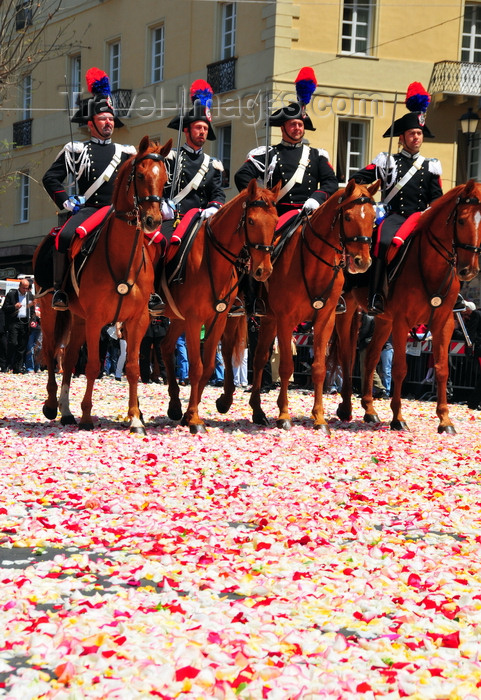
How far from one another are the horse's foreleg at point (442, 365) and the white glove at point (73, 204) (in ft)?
14.1

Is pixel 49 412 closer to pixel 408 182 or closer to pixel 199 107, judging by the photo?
pixel 199 107

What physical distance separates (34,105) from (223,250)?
106 feet

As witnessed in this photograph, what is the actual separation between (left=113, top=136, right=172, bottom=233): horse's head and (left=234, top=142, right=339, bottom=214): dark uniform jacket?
87.0 inches

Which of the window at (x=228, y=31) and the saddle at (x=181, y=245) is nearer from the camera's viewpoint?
the saddle at (x=181, y=245)

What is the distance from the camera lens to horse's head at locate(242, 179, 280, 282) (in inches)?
428

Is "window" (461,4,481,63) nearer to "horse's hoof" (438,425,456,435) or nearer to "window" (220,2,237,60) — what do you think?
"window" (220,2,237,60)

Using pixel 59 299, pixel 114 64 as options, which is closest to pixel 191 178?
pixel 59 299

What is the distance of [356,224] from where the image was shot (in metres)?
11.3

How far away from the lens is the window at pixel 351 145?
31078 millimetres

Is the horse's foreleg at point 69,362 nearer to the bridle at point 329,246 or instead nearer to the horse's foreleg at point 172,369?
the horse's foreleg at point 172,369

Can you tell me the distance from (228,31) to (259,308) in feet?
72.7

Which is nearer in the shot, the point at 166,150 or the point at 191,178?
the point at 166,150

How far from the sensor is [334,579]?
5.53m

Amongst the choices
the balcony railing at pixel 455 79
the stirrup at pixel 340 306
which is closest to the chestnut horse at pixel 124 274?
the stirrup at pixel 340 306
